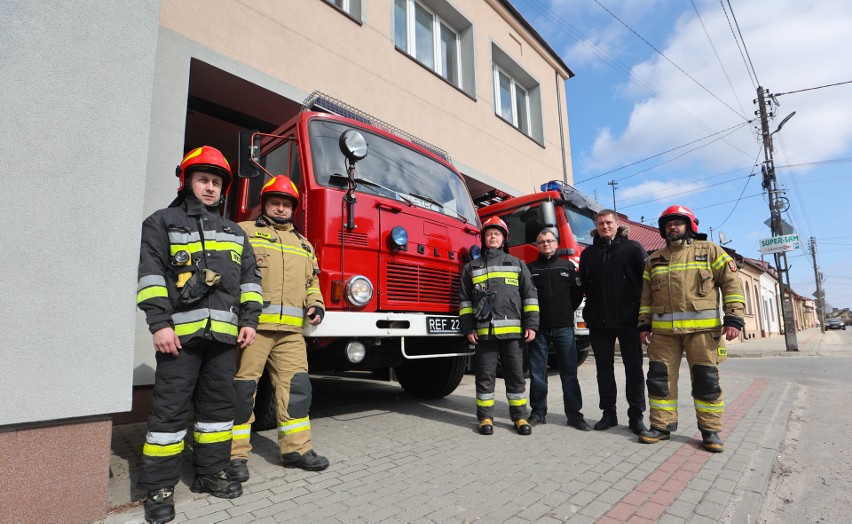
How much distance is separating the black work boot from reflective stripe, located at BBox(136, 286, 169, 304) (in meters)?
2.92

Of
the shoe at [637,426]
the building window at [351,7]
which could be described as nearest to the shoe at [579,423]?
the shoe at [637,426]

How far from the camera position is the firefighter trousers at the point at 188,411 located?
2.32 metres

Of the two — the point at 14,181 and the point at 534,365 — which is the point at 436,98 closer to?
the point at 534,365

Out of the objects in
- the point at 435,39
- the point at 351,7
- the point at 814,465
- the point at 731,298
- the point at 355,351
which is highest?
the point at 435,39

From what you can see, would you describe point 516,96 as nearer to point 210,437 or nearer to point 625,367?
point 625,367

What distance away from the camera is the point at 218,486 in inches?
99.0

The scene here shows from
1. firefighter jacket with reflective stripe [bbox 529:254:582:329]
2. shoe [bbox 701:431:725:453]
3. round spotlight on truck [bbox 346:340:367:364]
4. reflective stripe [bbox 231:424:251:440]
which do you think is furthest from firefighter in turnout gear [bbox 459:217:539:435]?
reflective stripe [bbox 231:424:251:440]

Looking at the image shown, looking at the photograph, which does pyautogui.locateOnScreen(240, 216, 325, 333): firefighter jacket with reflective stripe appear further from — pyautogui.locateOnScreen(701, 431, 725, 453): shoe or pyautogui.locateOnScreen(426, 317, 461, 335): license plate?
pyautogui.locateOnScreen(701, 431, 725, 453): shoe

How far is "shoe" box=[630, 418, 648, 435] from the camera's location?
3.85 metres

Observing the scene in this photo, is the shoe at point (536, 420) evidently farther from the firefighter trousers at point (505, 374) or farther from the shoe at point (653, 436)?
the shoe at point (653, 436)

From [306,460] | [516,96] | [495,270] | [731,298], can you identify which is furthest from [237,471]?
[516,96]

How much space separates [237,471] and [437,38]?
1014 centimetres

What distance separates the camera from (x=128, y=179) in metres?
2.43

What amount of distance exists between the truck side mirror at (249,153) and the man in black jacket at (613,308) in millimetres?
3140
